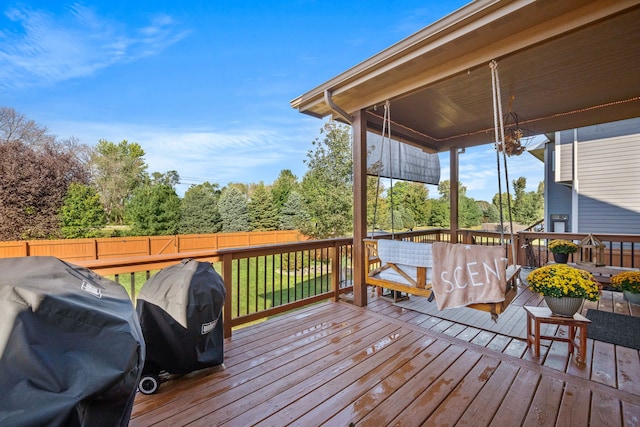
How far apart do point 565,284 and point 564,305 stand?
179 mm

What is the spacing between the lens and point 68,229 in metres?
10.9

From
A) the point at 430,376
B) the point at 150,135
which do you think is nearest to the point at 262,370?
the point at 430,376

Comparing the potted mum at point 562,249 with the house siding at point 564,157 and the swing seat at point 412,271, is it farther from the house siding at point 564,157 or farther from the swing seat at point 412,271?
the house siding at point 564,157

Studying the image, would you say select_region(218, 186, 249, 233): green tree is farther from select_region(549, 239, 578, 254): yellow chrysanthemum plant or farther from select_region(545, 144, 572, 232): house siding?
select_region(549, 239, 578, 254): yellow chrysanthemum plant

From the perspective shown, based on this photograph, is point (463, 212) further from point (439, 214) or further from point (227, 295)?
point (227, 295)

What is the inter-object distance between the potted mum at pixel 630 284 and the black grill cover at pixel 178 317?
4.76 meters

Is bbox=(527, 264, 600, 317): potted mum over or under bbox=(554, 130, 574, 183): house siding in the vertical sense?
under

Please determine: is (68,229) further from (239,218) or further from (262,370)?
(262,370)

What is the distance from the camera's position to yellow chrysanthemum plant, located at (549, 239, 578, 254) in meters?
4.41

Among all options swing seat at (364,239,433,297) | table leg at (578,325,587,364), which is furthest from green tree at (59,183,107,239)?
table leg at (578,325,587,364)

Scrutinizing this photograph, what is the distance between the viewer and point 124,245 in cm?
1012

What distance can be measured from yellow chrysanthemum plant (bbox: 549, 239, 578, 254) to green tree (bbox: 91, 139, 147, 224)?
17585 mm

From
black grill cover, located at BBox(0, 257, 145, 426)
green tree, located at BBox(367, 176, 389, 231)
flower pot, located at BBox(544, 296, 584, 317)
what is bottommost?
flower pot, located at BBox(544, 296, 584, 317)

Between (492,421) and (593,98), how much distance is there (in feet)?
13.1
